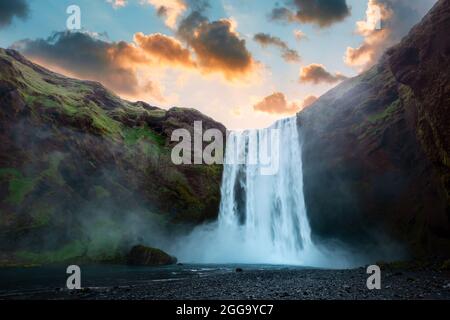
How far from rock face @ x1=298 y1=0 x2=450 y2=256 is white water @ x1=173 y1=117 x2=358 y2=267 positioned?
253 centimetres

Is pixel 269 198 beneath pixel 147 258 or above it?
above

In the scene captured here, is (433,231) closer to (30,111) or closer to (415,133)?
(415,133)

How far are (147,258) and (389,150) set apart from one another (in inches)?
1181

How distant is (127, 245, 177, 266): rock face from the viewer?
3909 centimetres

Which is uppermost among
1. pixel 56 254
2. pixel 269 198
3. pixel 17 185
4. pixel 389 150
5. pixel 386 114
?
pixel 386 114

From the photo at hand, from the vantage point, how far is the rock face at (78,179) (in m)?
42.4

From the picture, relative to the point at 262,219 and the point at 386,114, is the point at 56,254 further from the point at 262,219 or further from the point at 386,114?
the point at 386,114

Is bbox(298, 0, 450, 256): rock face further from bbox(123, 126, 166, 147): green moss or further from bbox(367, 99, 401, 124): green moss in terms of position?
bbox(123, 126, 166, 147): green moss

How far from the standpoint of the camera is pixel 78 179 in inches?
1916

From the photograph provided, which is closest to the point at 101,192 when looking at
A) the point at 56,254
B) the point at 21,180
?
the point at 21,180

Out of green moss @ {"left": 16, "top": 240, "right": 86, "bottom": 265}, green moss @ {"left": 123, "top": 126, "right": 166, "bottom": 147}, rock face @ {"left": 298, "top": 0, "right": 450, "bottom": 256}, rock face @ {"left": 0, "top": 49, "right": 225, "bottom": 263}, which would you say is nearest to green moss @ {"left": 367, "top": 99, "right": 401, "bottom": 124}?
rock face @ {"left": 298, "top": 0, "right": 450, "bottom": 256}

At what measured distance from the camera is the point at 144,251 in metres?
40.2

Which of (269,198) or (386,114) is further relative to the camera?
(269,198)

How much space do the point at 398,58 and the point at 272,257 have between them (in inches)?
1147
